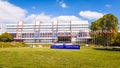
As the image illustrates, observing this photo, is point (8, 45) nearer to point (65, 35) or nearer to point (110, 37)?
point (110, 37)

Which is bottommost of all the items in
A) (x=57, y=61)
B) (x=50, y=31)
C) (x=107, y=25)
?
(x=57, y=61)

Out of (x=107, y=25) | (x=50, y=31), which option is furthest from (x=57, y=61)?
(x=50, y=31)

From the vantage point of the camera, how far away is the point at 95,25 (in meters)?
91.4

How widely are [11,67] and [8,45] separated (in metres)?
71.2

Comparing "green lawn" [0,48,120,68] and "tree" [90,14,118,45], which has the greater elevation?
"tree" [90,14,118,45]

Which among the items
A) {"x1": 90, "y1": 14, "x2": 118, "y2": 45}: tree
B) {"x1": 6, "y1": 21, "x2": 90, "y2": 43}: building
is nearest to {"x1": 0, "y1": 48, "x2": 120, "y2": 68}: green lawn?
{"x1": 90, "y1": 14, "x2": 118, "y2": 45}: tree

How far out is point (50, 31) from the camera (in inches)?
6427

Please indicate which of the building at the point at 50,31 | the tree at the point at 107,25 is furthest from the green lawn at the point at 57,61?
the building at the point at 50,31

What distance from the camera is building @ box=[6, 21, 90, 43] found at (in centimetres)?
15407

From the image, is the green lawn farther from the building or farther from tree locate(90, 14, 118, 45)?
the building

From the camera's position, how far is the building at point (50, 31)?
154 meters

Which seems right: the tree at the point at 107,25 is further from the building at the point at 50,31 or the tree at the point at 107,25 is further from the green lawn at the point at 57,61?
the green lawn at the point at 57,61

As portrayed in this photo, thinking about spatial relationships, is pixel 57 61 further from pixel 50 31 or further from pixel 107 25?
pixel 50 31

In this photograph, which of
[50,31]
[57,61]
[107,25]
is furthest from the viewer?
[50,31]
